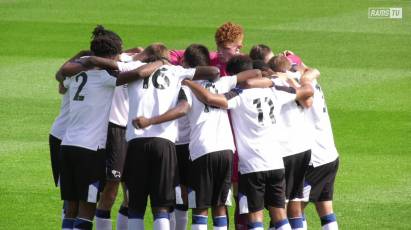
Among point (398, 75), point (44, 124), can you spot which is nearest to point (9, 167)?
point (44, 124)

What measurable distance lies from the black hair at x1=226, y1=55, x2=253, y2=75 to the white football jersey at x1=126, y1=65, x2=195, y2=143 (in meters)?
0.44

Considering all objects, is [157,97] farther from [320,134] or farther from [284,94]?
[320,134]

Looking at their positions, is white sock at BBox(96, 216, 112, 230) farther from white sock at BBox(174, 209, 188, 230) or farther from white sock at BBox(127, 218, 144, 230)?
white sock at BBox(127, 218, 144, 230)

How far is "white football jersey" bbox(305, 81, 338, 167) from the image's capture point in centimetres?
1016

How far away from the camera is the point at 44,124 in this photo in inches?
656

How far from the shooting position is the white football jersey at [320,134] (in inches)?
400

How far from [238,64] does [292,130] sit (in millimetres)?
853

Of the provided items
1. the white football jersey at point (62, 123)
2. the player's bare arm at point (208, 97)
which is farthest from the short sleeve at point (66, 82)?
the player's bare arm at point (208, 97)

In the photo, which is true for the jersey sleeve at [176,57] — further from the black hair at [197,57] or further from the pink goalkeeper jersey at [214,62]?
the black hair at [197,57]

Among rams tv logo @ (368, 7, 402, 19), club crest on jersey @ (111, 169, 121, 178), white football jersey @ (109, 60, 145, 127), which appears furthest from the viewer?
rams tv logo @ (368, 7, 402, 19)

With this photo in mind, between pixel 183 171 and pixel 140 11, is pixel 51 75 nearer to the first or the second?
pixel 140 11

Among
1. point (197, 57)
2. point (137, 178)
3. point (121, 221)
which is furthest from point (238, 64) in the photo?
point (121, 221)

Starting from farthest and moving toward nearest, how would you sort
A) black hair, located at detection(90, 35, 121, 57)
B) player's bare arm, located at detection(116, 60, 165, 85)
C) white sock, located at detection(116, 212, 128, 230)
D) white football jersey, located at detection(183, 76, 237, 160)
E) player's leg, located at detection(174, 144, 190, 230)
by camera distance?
white sock, located at detection(116, 212, 128, 230)
player's leg, located at detection(174, 144, 190, 230)
black hair, located at detection(90, 35, 121, 57)
white football jersey, located at detection(183, 76, 237, 160)
player's bare arm, located at detection(116, 60, 165, 85)

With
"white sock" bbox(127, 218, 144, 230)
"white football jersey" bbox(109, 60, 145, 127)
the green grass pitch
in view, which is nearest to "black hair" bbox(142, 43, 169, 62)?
"white football jersey" bbox(109, 60, 145, 127)
